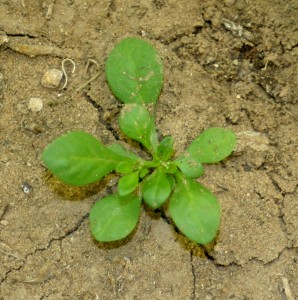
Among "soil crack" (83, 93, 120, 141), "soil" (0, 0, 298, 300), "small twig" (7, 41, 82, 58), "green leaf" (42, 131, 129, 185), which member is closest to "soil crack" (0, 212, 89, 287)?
"soil" (0, 0, 298, 300)

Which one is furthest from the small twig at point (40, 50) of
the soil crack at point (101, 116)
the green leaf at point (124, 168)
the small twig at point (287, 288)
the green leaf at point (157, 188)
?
the small twig at point (287, 288)

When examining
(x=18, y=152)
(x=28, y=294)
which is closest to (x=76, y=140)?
(x=18, y=152)

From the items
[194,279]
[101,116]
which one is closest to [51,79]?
[101,116]

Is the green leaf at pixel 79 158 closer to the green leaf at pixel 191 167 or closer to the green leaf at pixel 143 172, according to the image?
the green leaf at pixel 143 172

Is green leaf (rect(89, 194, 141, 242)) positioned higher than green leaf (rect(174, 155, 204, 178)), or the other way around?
green leaf (rect(174, 155, 204, 178))

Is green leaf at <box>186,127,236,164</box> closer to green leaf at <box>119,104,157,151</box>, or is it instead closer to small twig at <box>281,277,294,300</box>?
green leaf at <box>119,104,157,151</box>

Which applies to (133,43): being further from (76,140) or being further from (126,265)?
(126,265)
